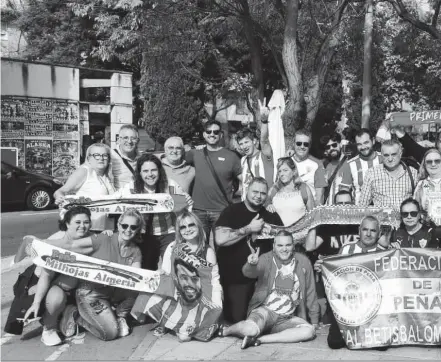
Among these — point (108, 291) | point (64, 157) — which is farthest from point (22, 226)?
point (64, 157)

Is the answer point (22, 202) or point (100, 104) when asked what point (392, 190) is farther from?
point (100, 104)

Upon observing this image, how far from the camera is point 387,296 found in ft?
19.2

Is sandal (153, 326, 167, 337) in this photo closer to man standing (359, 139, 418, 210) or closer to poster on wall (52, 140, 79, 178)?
man standing (359, 139, 418, 210)

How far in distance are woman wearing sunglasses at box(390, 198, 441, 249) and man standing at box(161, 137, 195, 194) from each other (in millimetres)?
2202

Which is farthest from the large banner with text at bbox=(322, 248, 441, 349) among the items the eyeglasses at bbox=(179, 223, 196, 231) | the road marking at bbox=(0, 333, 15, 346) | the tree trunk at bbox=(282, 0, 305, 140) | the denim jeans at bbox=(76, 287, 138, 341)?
the tree trunk at bbox=(282, 0, 305, 140)

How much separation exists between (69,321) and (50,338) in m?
0.24

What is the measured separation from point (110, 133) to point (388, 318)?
24.6m

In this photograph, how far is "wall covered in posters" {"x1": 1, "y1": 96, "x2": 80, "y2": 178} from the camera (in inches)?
951

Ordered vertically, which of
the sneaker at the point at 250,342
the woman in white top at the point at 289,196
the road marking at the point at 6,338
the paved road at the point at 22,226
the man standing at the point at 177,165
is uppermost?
the man standing at the point at 177,165

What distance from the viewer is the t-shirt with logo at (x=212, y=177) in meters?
7.23

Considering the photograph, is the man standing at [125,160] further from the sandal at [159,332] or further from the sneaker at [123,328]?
the sandal at [159,332]

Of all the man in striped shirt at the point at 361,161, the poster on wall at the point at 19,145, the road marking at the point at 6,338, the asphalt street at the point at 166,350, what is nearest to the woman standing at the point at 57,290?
the asphalt street at the point at 166,350

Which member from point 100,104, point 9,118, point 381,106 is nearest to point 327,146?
point 9,118

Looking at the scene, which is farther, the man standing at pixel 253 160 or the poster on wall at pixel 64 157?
the poster on wall at pixel 64 157
